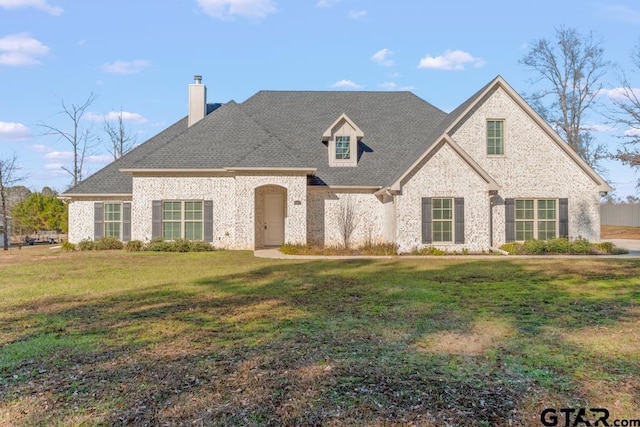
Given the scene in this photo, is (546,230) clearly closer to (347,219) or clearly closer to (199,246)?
(347,219)

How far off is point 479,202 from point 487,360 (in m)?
13.1

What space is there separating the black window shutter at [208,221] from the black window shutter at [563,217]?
15.3 metres

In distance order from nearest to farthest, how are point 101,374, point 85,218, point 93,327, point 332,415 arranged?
point 332,415 → point 101,374 → point 93,327 → point 85,218

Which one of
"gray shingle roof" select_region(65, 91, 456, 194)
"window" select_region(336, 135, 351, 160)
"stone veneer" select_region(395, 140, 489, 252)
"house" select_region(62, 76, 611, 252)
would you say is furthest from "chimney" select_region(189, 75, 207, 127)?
"stone veneer" select_region(395, 140, 489, 252)

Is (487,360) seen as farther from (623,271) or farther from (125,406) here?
(623,271)

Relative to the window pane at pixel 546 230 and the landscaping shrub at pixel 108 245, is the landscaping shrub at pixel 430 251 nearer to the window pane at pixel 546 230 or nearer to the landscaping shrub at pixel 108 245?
the window pane at pixel 546 230

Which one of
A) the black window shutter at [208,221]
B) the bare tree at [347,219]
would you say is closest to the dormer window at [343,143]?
the bare tree at [347,219]

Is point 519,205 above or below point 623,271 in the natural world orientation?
above

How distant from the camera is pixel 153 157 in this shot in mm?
19000

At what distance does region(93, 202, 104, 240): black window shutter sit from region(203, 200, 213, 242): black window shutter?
5.31 m

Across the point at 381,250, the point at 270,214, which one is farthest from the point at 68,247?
the point at 381,250

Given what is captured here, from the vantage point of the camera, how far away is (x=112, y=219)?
2000 centimetres

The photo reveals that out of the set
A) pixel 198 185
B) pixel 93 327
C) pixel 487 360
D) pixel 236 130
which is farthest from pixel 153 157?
pixel 487 360

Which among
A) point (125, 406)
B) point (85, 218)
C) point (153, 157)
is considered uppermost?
point (153, 157)
